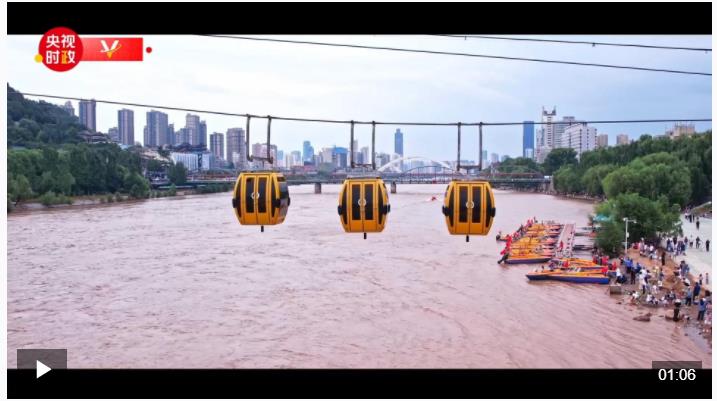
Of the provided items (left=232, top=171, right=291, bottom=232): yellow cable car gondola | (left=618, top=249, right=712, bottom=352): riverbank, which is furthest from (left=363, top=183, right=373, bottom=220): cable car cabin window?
(left=618, top=249, right=712, bottom=352): riverbank

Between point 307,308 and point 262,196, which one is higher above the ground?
point 262,196

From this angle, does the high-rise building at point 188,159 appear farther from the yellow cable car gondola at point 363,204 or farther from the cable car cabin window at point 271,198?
the yellow cable car gondola at point 363,204

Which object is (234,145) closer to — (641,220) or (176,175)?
(176,175)

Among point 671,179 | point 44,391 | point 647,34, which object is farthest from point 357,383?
point 671,179

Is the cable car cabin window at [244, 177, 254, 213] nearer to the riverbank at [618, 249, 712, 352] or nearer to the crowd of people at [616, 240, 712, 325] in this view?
the riverbank at [618, 249, 712, 352]

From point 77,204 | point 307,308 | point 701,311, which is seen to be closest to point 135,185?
point 77,204

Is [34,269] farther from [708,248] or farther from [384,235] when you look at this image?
[708,248]

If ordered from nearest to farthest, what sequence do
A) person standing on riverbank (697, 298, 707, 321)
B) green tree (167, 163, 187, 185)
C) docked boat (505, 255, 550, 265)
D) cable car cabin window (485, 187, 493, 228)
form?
cable car cabin window (485, 187, 493, 228) < person standing on riverbank (697, 298, 707, 321) < docked boat (505, 255, 550, 265) < green tree (167, 163, 187, 185)
